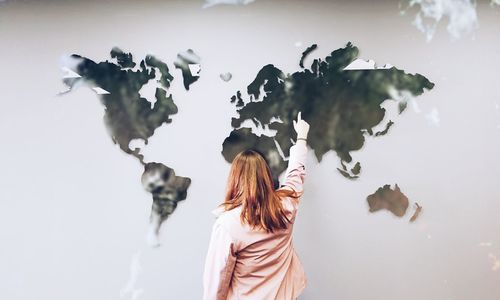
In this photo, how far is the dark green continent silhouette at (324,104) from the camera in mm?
2152

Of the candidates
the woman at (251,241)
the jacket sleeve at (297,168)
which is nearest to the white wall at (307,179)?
the jacket sleeve at (297,168)

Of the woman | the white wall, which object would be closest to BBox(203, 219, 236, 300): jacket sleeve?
the woman

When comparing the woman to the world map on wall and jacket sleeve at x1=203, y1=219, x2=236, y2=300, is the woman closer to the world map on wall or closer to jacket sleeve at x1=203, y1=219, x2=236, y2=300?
jacket sleeve at x1=203, y1=219, x2=236, y2=300

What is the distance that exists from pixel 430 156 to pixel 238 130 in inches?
35.2

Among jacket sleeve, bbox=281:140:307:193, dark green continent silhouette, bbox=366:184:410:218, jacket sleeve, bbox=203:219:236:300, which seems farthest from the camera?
dark green continent silhouette, bbox=366:184:410:218

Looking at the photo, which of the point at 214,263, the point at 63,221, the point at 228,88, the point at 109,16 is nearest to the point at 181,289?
the point at 214,263

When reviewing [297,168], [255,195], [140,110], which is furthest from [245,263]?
[140,110]

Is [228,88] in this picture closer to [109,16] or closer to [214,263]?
[109,16]

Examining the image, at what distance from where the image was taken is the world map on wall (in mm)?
2152

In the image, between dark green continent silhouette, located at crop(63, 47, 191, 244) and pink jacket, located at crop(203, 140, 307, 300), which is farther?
dark green continent silhouette, located at crop(63, 47, 191, 244)

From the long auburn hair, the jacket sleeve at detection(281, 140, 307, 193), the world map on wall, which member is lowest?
the long auburn hair

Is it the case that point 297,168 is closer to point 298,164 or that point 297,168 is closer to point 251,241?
point 298,164

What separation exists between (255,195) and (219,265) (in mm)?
296

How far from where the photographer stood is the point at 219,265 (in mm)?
1750
